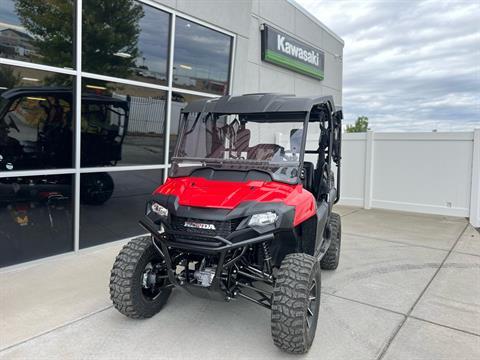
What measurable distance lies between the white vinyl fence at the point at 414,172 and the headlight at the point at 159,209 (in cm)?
710

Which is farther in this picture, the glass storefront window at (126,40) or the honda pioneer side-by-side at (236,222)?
the glass storefront window at (126,40)

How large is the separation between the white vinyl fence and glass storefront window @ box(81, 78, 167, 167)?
5.17 meters

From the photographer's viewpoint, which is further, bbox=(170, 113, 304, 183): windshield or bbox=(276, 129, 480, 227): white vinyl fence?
bbox=(276, 129, 480, 227): white vinyl fence

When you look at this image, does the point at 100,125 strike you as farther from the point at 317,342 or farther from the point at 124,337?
the point at 317,342

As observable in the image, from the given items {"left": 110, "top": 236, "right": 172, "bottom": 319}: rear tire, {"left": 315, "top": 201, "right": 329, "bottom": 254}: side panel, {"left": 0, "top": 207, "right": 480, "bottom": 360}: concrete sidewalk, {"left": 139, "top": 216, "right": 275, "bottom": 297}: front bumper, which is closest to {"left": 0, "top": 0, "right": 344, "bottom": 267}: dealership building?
{"left": 0, "top": 207, "right": 480, "bottom": 360}: concrete sidewalk

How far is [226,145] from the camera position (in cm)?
354

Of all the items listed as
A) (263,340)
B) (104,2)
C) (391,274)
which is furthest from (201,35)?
(263,340)

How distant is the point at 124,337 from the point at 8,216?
2529 mm

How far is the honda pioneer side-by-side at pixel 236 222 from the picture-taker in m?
2.68

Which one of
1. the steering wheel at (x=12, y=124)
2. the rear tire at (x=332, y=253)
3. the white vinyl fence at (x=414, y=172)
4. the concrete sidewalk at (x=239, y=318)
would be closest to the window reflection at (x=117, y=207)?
the concrete sidewalk at (x=239, y=318)

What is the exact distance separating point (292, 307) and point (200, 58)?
5513 millimetres

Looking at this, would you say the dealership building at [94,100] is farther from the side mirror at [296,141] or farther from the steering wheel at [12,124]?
the side mirror at [296,141]

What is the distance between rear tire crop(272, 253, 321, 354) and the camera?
8.45 feet

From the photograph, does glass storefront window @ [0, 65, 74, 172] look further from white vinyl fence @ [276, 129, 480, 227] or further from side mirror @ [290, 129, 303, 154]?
white vinyl fence @ [276, 129, 480, 227]
